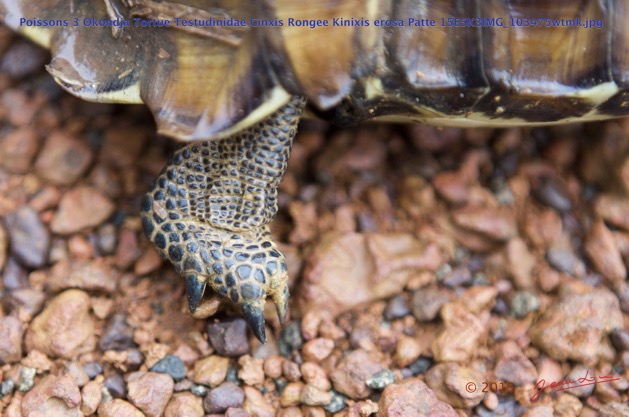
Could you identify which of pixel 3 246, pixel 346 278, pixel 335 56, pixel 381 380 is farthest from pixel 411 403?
pixel 3 246

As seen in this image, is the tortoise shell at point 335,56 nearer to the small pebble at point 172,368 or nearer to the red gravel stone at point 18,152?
the red gravel stone at point 18,152

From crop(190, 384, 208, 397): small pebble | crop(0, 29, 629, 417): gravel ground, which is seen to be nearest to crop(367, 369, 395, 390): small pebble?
crop(0, 29, 629, 417): gravel ground

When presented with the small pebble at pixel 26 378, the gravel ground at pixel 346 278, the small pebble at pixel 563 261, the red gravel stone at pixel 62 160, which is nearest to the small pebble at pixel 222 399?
the gravel ground at pixel 346 278

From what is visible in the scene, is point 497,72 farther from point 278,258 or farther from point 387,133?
point 278,258

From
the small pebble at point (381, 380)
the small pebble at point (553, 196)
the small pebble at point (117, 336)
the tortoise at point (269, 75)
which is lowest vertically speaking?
the small pebble at point (117, 336)

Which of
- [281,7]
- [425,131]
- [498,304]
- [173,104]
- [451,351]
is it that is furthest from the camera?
[425,131]

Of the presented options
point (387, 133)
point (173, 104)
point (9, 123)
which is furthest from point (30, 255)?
point (387, 133)
